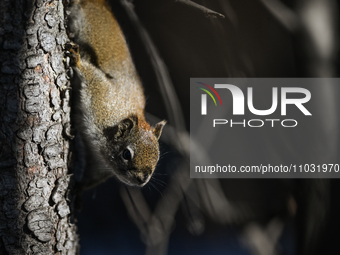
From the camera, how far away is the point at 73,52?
1.53m

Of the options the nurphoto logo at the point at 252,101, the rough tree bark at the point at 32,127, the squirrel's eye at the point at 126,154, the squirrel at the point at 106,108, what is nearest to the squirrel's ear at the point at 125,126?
the squirrel at the point at 106,108

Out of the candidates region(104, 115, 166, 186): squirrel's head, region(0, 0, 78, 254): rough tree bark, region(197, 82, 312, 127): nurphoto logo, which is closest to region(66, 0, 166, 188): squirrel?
region(104, 115, 166, 186): squirrel's head

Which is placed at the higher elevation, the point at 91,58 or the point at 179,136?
the point at 91,58

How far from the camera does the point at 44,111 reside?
1319mm

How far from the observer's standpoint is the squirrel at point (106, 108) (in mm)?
1698

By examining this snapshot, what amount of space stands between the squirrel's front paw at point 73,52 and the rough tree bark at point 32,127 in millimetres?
54

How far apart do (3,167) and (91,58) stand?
848 mm

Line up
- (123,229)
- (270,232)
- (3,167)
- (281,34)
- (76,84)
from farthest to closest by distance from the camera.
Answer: (123,229) → (281,34) → (270,232) → (76,84) → (3,167)

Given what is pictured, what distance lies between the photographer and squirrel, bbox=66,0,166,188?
170 centimetres

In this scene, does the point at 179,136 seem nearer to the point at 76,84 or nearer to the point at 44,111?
the point at 76,84

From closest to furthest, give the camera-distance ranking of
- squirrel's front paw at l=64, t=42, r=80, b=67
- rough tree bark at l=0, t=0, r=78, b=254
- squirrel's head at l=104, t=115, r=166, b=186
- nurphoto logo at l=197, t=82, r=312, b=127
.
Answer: rough tree bark at l=0, t=0, r=78, b=254
squirrel's front paw at l=64, t=42, r=80, b=67
squirrel's head at l=104, t=115, r=166, b=186
nurphoto logo at l=197, t=82, r=312, b=127

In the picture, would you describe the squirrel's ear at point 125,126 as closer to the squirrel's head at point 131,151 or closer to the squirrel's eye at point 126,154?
the squirrel's head at point 131,151

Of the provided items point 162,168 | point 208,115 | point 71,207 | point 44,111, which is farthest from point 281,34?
point 71,207

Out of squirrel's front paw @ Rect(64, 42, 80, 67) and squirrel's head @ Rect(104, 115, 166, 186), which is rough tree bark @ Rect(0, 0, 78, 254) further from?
squirrel's head @ Rect(104, 115, 166, 186)
